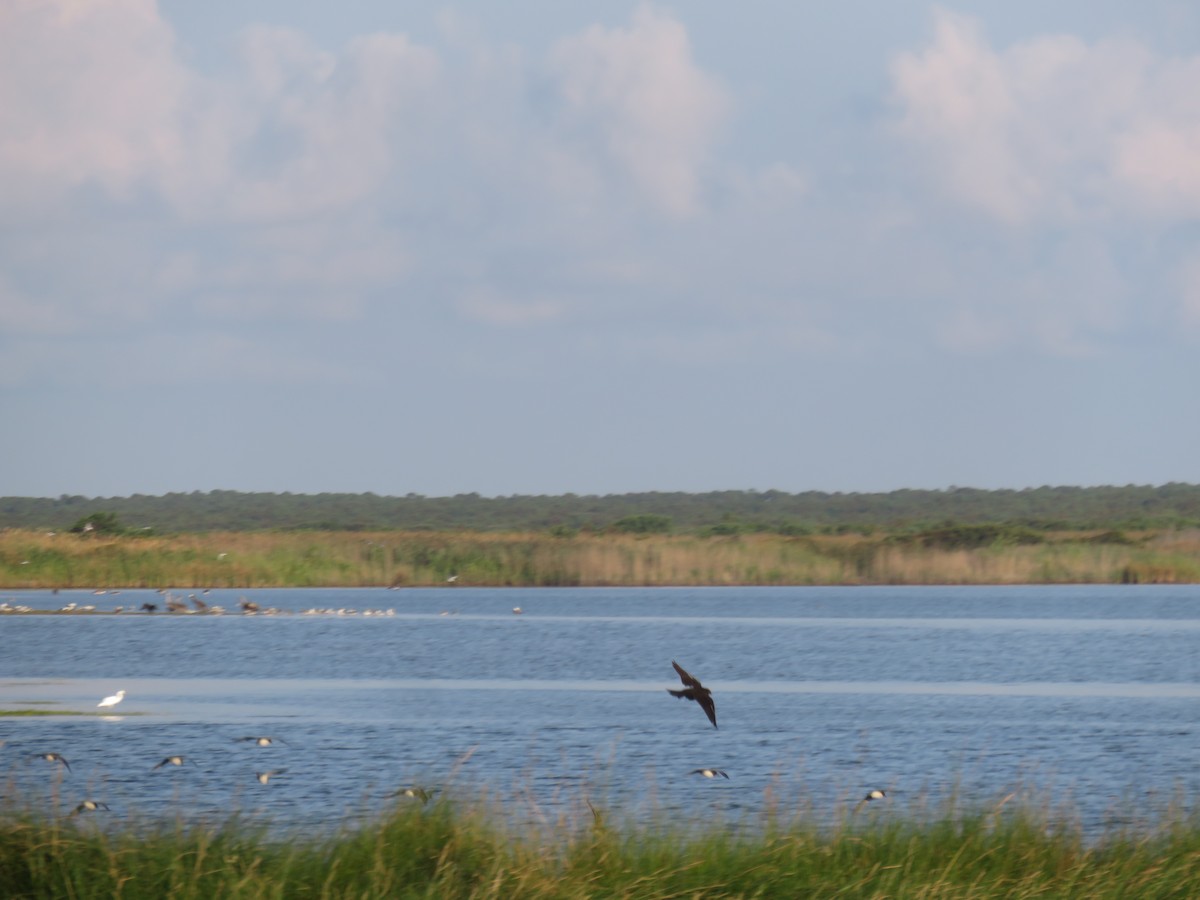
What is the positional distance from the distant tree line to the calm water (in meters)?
66.5

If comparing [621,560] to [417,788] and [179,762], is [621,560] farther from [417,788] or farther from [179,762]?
[417,788]

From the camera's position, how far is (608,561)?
190ft

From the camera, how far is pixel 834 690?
103 feet

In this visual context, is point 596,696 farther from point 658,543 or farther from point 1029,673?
point 658,543

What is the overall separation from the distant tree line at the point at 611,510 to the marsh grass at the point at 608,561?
52834mm

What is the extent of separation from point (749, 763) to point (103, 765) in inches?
298

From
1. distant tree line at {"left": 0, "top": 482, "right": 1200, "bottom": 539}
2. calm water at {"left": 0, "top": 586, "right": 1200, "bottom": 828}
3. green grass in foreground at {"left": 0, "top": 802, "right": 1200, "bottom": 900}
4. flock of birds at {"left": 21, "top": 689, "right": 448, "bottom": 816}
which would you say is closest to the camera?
green grass in foreground at {"left": 0, "top": 802, "right": 1200, "bottom": 900}

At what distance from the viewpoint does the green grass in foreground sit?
335 inches

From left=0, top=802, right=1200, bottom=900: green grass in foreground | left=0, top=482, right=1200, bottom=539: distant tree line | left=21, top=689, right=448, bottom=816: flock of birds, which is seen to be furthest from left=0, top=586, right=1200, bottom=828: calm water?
left=0, top=482, right=1200, bottom=539: distant tree line

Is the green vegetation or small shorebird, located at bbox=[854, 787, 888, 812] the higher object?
the green vegetation

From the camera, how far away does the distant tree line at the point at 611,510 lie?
413 ft

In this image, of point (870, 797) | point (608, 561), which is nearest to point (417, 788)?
point (870, 797)

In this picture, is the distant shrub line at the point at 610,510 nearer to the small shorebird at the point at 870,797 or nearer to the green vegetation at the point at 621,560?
the green vegetation at the point at 621,560

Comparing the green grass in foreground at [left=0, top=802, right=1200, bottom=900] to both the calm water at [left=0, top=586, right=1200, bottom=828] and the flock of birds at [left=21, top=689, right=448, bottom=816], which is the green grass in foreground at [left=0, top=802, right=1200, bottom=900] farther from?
the calm water at [left=0, top=586, right=1200, bottom=828]
